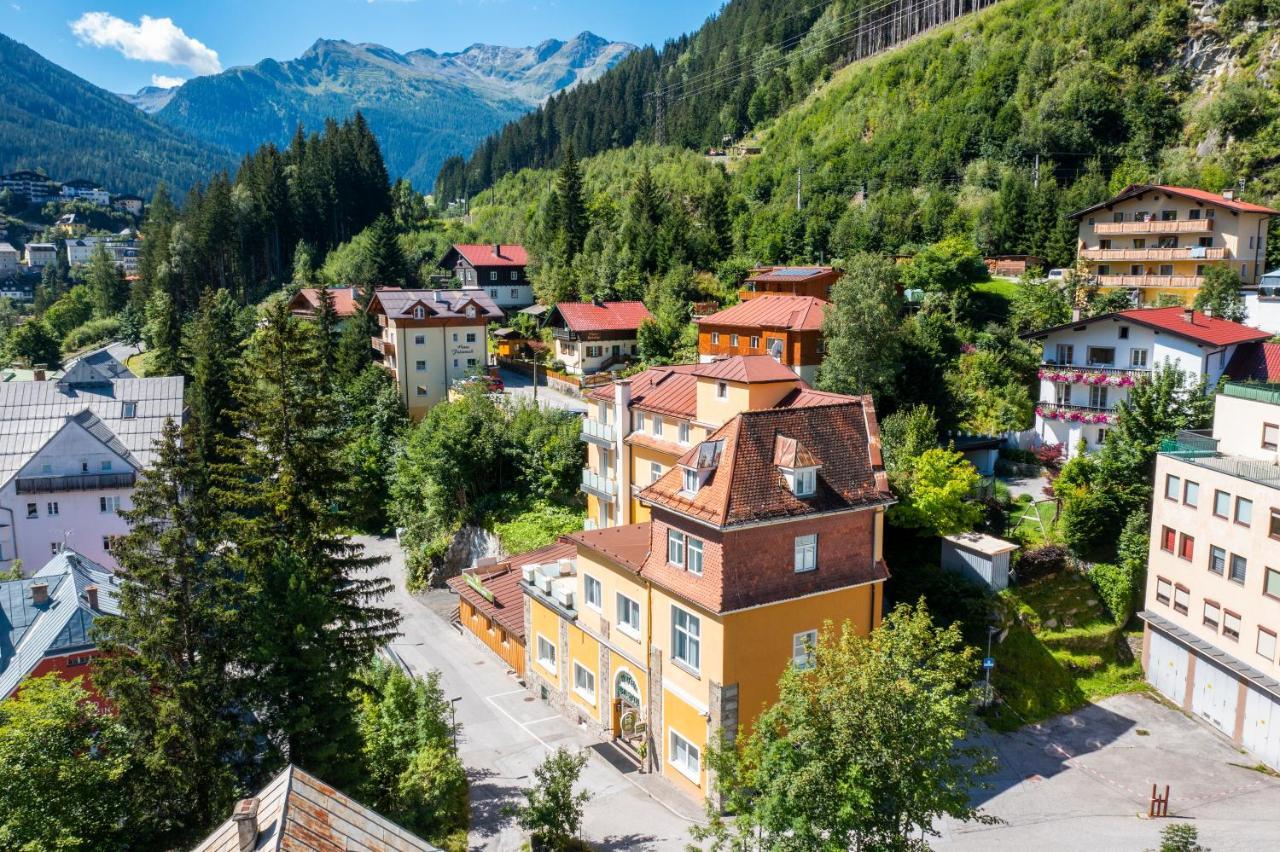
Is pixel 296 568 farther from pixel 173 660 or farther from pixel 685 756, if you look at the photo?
pixel 685 756

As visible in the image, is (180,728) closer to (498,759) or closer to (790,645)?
(498,759)

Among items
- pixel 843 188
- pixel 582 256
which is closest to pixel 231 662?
pixel 582 256

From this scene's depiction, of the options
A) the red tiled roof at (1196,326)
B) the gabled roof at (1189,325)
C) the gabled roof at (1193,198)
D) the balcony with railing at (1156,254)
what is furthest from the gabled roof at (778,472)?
the gabled roof at (1193,198)

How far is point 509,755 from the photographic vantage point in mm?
26578

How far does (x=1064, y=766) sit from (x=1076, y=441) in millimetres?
16201

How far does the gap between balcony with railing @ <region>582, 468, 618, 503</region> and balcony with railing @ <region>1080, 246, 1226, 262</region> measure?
32.4 meters

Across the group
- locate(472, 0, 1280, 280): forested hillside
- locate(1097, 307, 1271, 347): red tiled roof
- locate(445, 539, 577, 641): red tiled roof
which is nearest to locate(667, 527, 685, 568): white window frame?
locate(445, 539, 577, 641): red tiled roof

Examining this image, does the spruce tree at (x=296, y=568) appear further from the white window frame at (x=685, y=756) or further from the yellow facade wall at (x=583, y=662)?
the white window frame at (x=685, y=756)

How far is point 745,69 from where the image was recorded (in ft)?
386

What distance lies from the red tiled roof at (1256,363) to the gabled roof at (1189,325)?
1.68 feet

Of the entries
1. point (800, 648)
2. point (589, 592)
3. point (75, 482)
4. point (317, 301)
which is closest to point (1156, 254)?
point (800, 648)

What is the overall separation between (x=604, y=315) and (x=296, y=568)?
39.4 m

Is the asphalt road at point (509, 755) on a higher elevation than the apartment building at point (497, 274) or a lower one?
lower

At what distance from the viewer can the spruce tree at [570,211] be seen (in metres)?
73.8
